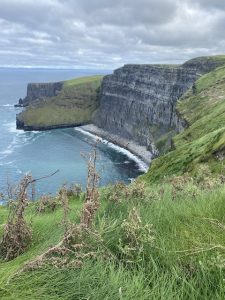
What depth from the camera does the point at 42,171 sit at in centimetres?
12706

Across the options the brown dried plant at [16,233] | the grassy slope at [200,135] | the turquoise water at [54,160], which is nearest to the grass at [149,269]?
the brown dried plant at [16,233]

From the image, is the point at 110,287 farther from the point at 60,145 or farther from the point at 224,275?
the point at 60,145

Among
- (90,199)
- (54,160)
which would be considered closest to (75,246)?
(90,199)

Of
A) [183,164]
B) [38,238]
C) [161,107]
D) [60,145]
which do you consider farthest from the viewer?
[161,107]

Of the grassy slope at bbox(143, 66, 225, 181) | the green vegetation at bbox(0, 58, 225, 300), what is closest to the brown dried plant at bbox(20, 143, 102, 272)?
the green vegetation at bbox(0, 58, 225, 300)

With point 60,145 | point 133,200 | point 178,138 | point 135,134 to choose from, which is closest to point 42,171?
point 60,145

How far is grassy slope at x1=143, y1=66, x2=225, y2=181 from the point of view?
4656 centimetres

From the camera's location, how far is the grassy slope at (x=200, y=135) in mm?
46562

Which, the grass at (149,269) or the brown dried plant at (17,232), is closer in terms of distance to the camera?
the grass at (149,269)

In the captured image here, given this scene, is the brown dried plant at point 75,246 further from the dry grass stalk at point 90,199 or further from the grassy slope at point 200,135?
the grassy slope at point 200,135

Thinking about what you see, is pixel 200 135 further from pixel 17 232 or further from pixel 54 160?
pixel 54 160

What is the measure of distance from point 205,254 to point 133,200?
3.11 metres

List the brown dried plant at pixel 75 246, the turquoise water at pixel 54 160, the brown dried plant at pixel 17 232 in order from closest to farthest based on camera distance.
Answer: the brown dried plant at pixel 75 246
the brown dried plant at pixel 17 232
the turquoise water at pixel 54 160

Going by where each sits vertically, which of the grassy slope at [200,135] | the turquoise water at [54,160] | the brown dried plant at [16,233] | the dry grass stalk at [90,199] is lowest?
the turquoise water at [54,160]
